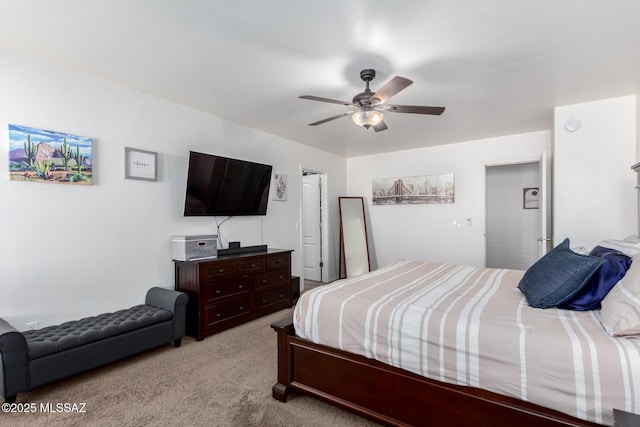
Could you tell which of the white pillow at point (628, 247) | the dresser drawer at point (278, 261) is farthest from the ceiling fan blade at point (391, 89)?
the dresser drawer at point (278, 261)

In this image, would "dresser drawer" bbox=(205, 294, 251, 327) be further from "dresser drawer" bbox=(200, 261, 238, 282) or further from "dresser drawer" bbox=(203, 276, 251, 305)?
"dresser drawer" bbox=(200, 261, 238, 282)

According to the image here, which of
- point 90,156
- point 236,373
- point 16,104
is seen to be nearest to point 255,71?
point 90,156

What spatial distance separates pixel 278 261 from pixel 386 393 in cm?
261

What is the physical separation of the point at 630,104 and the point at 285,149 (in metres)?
4.12

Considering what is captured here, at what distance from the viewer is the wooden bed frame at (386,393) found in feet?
4.82

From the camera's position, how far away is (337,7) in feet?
6.10

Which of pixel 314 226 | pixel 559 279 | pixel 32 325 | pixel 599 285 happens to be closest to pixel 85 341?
pixel 32 325

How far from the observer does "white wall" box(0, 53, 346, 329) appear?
96.5 inches

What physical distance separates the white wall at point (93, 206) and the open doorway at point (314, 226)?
88.9 inches

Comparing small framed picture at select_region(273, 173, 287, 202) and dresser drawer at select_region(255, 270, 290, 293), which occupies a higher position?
small framed picture at select_region(273, 173, 287, 202)

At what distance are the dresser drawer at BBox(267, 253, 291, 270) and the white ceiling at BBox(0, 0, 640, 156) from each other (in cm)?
185

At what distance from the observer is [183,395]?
224cm

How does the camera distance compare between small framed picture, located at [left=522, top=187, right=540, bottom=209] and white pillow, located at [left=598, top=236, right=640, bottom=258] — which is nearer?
white pillow, located at [left=598, top=236, right=640, bottom=258]

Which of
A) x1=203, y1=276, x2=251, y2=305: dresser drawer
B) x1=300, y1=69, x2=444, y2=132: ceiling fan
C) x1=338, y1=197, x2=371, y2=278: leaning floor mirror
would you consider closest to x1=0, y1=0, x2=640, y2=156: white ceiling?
x1=300, y1=69, x2=444, y2=132: ceiling fan
